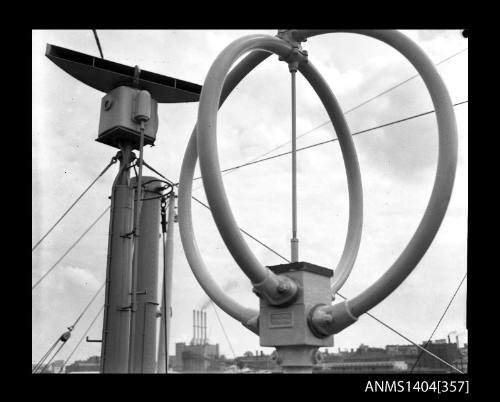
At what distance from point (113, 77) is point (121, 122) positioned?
896mm

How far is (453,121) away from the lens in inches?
201

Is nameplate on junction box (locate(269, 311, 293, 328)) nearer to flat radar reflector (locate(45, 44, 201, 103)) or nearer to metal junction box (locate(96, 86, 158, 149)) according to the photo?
metal junction box (locate(96, 86, 158, 149))

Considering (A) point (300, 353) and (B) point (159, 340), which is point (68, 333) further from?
(A) point (300, 353)

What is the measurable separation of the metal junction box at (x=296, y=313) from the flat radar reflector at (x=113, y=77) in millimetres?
4955

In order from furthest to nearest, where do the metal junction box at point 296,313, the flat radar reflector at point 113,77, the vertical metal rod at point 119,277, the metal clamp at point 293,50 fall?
the flat radar reflector at point 113,77 < the vertical metal rod at point 119,277 < the metal clamp at point 293,50 < the metal junction box at point 296,313

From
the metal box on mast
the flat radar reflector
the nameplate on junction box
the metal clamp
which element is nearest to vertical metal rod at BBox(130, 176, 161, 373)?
the metal box on mast

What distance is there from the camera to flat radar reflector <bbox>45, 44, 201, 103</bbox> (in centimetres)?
898

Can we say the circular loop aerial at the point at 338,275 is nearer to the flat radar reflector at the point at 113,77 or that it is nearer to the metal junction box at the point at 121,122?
the metal junction box at the point at 121,122

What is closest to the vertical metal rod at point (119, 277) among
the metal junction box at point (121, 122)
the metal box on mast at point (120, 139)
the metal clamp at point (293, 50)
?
the metal box on mast at point (120, 139)

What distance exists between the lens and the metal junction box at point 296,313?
222 inches

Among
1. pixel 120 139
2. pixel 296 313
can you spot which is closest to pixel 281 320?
pixel 296 313
